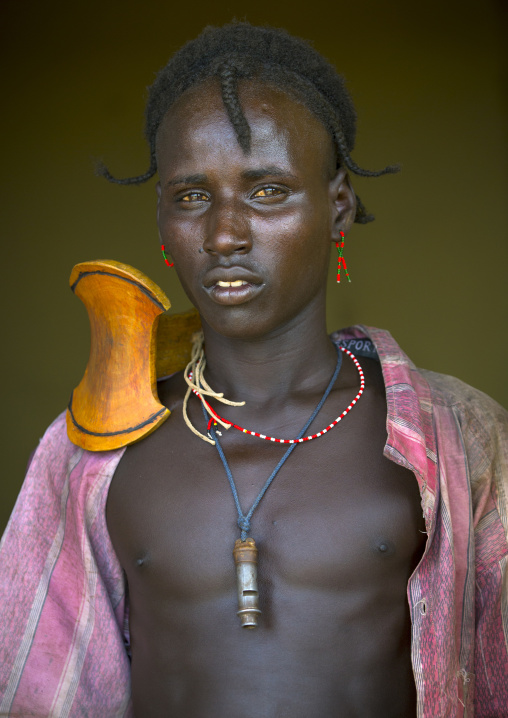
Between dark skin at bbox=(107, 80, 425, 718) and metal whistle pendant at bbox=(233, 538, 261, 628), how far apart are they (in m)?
0.05

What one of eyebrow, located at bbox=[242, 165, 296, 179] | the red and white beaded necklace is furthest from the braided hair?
the red and white beaded necklace

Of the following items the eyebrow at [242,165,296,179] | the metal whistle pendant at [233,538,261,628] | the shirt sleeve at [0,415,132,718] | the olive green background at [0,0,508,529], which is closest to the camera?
the metal whistle pendant at [233,538,261,628]

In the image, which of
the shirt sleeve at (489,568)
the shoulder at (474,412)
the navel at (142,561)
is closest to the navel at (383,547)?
the shirt sleeve at (489,568)

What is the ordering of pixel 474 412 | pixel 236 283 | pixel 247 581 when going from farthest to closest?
1. pixel 474 412
2. pixel 236 283
3. pixel 247 581

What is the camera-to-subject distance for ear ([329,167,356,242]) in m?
1.85

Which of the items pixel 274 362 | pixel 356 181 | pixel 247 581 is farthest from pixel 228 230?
pixel 356 181

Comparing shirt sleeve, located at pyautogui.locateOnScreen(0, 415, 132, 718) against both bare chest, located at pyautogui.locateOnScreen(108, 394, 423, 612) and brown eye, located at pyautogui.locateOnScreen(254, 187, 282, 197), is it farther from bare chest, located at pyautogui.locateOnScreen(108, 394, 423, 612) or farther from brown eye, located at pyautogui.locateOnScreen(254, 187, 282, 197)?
brown eye, located at pyautogui.locateOnScreen(254, 187, 282, 197)

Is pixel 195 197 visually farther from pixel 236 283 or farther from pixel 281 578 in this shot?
pixel 281 578

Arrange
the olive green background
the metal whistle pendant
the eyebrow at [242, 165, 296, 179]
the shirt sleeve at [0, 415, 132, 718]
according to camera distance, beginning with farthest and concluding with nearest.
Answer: the olive green background < the shirt sleeve at [0, 415, 132, 718] < the eyebrow at [242, 165, 296, 179] < the metal whistle pendant

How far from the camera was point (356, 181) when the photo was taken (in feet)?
10.9

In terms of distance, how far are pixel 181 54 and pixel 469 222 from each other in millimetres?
1721

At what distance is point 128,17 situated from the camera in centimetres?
336

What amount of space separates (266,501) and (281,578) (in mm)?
161

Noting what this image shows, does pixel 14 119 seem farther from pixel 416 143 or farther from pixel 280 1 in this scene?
pixel 416 143
